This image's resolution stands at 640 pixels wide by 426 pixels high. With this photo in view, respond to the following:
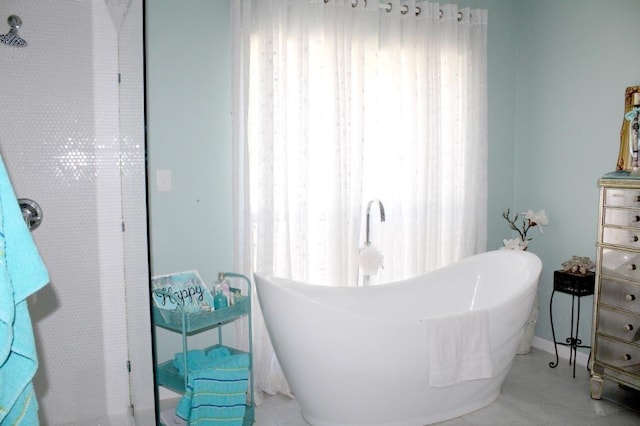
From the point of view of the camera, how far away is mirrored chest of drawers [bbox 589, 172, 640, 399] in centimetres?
252

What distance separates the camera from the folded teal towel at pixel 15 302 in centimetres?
101

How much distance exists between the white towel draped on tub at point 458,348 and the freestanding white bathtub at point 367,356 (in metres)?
0.02

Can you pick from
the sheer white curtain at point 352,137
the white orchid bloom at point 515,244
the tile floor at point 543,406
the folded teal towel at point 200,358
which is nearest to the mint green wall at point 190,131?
the sheer white curtain at point 352,137

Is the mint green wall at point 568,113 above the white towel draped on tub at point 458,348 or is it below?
above

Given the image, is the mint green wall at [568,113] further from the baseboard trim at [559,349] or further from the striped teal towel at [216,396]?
the striped teal towel at [216,396]

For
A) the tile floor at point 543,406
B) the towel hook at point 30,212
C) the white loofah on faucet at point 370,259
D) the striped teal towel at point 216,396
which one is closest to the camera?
the towel hook at point 30,212

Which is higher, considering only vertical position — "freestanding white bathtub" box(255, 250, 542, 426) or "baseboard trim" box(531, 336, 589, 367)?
"freestanding white bathtub" box(255, 250, 542, 426)

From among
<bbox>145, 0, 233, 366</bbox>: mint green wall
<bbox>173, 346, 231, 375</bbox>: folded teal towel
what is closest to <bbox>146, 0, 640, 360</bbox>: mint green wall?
<bbox>145, 0, 233, 366</bbox>: mint green wall

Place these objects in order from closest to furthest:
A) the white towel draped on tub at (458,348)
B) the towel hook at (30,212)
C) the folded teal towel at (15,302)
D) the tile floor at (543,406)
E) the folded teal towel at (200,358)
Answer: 1. the folded teal towel at (15,302)
2. the towel hook at (30,212)
3. the white towel draped on tub at (458,348)
4. the folded teal towel at (200,358)
5. the tile floor at (543,406)

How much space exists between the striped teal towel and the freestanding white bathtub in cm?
24

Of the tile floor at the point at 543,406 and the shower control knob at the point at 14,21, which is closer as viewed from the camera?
the shower control knob at the point at 14,21

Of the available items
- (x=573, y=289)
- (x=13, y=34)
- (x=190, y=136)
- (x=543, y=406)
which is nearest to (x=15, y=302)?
(x=13, y=34)

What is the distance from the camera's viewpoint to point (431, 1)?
3.32 meters

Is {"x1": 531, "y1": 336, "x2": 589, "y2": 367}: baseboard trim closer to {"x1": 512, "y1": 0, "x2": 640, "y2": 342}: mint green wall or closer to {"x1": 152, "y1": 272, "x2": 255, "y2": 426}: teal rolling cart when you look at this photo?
{"x1": 512, "y1": 0, "x2": 640, "y2": 342}: mint green wall
